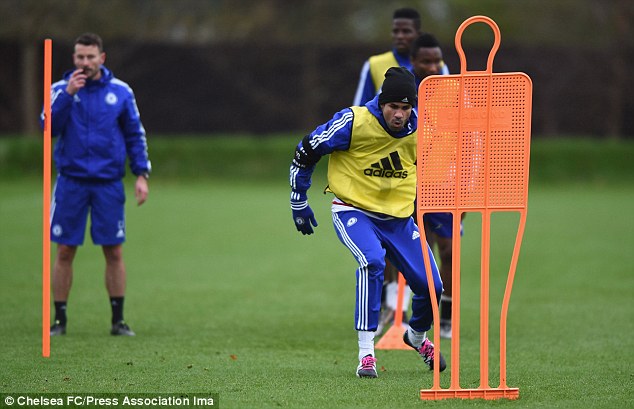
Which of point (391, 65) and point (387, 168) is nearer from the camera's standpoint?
point (387, 168)

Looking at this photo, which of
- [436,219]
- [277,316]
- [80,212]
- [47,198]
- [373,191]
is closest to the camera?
[373,191]

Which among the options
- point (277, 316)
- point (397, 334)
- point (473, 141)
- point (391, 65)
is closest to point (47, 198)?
point (397, 334)

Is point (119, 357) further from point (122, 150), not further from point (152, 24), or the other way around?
point (152, 24)

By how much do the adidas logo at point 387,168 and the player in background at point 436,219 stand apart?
6.63 feet

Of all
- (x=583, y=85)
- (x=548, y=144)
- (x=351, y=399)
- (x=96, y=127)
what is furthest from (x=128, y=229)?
(x=583, y=85)

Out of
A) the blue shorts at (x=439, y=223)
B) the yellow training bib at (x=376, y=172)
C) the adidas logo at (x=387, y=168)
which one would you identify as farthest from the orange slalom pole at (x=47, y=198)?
the blue shorts at (x=439, y=223)

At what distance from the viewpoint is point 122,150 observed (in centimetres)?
905

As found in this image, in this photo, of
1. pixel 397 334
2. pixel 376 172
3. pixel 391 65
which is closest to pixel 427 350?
pixel 376 172

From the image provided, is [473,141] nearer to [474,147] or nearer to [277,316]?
[474,147]

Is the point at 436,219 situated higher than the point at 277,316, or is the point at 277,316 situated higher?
the point at 436,219

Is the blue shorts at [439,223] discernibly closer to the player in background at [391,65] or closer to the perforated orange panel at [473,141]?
the player in background at [391,65]

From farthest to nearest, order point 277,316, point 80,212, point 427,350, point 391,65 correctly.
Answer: point 277,316 < point 391,65 < point 80,212 < point 427,350

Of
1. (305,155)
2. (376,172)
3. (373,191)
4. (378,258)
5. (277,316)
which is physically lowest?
(277,316)

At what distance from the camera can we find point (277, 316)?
10.5m
